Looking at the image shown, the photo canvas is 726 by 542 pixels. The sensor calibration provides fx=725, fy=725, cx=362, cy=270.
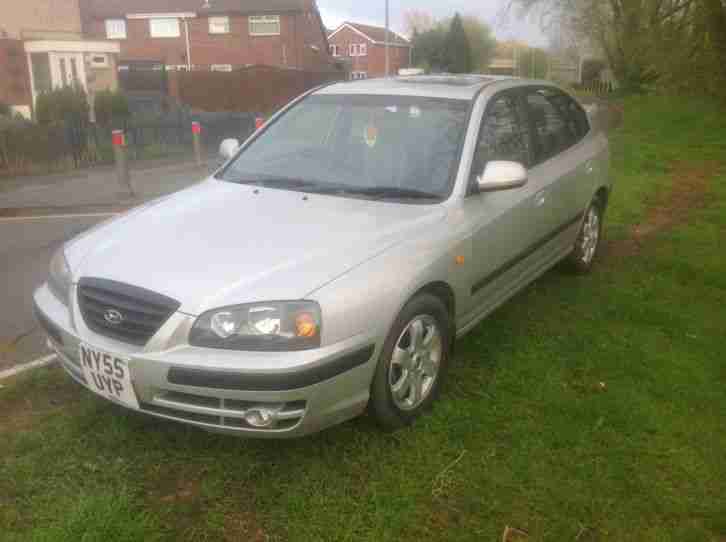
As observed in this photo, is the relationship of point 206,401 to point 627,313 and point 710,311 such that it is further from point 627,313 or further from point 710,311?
point 710,311

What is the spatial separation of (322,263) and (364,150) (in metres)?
1.31

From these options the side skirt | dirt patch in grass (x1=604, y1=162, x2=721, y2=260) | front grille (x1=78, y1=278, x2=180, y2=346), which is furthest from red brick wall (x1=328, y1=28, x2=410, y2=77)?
front grille (x1=78, y1=278, x2=180, y2=346)

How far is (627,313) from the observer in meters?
5.26

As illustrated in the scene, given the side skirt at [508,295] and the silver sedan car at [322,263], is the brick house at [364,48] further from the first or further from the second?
the silver sedan car at [322,263]

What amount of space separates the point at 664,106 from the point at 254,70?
14585 mm

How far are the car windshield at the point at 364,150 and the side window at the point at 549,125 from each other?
94 cm

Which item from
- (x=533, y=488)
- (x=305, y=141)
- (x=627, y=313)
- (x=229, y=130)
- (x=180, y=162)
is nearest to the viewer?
(x=533, y=488)

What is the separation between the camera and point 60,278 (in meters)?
3.58

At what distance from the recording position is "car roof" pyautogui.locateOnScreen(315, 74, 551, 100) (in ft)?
14.9

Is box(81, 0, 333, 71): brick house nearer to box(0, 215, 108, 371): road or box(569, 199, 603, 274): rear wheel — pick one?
box(0, 215, 108, 371): road

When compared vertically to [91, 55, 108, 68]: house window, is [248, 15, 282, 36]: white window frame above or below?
above

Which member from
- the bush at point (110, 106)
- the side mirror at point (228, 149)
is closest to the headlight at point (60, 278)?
the side mirror at point (228, 149)

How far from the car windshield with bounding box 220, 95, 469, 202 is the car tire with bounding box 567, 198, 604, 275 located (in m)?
2.14

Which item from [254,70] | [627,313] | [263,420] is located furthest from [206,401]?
[254,70]
